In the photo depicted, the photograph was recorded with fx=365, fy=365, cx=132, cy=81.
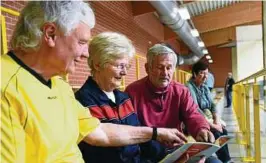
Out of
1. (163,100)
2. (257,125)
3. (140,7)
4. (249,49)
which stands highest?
(140,7)

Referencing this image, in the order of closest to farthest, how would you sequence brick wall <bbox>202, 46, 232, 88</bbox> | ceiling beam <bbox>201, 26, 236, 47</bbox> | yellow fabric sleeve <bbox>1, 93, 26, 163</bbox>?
yellow fabric sleeve <bbox>1, 93, 26, 163</bbox>
ceiling beam <bbox>201, 26, 236, 47</bbox>
brick wall <bbox>202, 46, 232, 88</bbox>

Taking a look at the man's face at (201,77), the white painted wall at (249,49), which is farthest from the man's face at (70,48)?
the white painted wall at (249,49)

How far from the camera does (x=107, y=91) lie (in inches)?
79.0

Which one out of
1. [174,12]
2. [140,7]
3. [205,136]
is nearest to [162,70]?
[205,136]

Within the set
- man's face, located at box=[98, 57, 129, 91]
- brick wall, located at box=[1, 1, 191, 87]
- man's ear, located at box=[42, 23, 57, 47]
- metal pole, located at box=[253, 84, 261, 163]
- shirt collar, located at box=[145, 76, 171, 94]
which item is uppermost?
brick wall, located at box=[1, 1, 191, 87]

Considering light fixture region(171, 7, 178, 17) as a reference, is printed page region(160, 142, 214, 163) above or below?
below

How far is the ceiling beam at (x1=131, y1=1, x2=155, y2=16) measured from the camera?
9916 millimetres

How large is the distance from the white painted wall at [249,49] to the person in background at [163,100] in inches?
650

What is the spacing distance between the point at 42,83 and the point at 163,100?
1221 millimetres

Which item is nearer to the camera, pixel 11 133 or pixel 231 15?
pixel 11 133

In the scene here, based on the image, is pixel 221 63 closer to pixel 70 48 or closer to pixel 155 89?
pixel 155 89

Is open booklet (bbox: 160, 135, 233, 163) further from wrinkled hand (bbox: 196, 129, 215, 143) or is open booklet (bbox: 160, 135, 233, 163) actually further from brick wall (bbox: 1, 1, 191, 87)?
brick wall (bbox: 1, 1, 191, 87)

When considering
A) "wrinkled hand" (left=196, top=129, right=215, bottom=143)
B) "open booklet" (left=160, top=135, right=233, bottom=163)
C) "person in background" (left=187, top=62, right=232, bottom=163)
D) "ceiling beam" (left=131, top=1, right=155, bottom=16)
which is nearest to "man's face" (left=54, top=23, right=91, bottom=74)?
"open booklet" (left=160, top=135, right=233, bottom=163)

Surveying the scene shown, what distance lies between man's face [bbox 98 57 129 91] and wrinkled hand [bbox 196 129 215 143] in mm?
662
